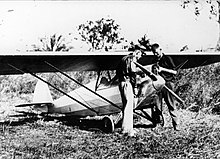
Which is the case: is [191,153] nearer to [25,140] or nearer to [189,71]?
[25,140]

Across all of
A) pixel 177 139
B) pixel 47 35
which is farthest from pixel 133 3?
pixel 47 35

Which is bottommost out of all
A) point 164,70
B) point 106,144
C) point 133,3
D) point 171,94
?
point 106,144

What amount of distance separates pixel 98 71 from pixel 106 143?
2.66 m

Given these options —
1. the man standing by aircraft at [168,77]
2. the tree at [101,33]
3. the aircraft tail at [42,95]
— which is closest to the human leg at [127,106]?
the man standing by aircraft at [168,77]

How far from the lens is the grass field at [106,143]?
4.40m

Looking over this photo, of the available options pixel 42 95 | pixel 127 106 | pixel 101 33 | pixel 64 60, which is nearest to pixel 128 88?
pixel 127 106

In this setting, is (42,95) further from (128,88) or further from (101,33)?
(101,33)

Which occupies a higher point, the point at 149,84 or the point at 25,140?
the point at 149,84

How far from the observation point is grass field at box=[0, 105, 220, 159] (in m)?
4.40

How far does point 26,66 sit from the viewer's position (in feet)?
23.3

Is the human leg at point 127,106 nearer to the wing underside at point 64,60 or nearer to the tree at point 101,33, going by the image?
the wing underside at point 64,60

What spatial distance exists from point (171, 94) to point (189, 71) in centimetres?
473

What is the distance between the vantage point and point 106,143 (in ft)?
17.9

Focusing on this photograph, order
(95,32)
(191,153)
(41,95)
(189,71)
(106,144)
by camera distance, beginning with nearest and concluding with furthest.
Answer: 1. (191,153)
2. (106,144)
3. (41,95)
4. (189,71)
5. (95,32)
